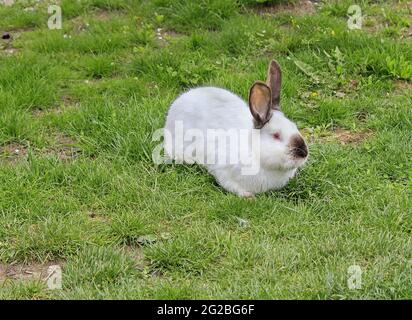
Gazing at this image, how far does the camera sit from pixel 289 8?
7.43 meters

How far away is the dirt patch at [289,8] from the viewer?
290 inches

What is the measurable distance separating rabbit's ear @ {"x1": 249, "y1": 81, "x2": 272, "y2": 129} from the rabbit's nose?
0.21 meters

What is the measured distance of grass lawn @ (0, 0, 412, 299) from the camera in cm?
413

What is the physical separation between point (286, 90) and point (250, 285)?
7.99ft

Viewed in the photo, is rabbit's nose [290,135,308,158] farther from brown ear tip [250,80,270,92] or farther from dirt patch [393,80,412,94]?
dirt patch [393,80,412,94]

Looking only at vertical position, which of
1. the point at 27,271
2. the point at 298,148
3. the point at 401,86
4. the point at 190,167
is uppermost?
the point at 401,86

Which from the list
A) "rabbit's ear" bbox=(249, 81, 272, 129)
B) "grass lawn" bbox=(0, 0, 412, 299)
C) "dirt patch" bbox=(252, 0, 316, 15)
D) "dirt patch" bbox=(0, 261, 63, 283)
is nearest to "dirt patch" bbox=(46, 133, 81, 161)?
"grass lawn" bbox=(0, 0, 412, 299)

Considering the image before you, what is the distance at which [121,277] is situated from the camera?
411 cm

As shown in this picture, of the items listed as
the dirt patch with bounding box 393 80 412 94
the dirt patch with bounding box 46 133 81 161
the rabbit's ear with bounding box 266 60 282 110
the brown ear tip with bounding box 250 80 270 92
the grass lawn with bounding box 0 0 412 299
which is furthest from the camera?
the dirt patch with bounding box 393 80 412 94

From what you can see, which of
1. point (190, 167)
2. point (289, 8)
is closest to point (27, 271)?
point (190, 167)

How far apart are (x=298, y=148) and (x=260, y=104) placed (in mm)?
348

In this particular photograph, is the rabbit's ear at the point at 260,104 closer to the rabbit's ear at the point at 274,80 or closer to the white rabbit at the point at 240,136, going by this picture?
the white rabbit at the point at 240,136

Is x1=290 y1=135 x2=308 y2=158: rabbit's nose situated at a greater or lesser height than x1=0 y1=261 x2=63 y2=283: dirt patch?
greater

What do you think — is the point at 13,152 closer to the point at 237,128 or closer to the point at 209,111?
the point at 209,111
